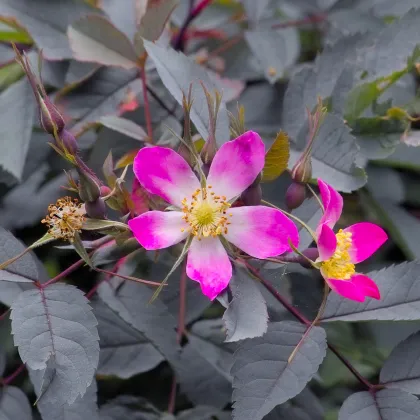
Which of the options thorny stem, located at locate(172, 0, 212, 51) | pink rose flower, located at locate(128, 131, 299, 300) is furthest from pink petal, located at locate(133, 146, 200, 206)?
thorny stem, located at locate(172, 0, 212, 51)

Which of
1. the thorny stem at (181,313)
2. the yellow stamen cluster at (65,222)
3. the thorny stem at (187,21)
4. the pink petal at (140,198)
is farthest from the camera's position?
the thorny stem at (187,21)

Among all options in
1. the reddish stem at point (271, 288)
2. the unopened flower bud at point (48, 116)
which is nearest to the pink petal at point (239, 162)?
the reddish stem at point (271, 288)

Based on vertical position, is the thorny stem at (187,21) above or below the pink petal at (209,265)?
above

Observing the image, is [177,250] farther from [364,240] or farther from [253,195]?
[364,240]

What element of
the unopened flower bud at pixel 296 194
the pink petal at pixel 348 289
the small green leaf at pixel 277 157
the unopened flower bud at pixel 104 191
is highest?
the small green leaf at pixel 277 157

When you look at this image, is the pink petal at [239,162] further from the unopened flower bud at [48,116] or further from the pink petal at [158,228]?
the unopened flower bud at [48,116]
